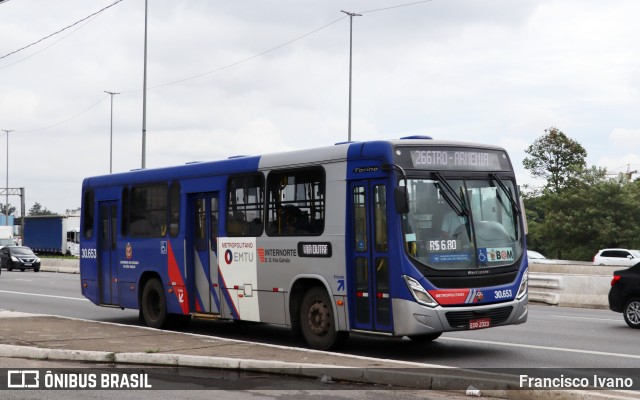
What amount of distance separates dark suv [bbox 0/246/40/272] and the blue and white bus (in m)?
36.2

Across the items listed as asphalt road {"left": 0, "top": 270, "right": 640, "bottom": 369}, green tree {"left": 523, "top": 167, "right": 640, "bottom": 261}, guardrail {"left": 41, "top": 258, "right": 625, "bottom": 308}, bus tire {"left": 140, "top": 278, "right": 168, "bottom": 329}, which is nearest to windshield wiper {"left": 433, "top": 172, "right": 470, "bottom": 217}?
asphalt road {"left": 0, "top": 270, "right": 640, "bottom": 369}

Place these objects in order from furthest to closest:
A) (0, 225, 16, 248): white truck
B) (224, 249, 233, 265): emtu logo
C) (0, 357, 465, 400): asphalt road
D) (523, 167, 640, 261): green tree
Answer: (0, 225, 16, 248): white truck < (523, 167, 640, 261): green tree < (224, 249, 233, 265): emtu logo < (0, 357, 465, 400): asphalt road

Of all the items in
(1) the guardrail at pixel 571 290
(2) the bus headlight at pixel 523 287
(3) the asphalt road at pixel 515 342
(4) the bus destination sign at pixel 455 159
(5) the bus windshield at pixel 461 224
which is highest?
(4) the bus destination sign at pixel 455 159

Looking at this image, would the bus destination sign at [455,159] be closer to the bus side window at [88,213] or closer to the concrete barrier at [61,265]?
the bus side window at [88,213]

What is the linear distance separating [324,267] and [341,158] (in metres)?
1.59

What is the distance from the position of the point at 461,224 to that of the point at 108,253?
874 centimetres

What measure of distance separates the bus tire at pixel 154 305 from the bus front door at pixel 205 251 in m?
0.97

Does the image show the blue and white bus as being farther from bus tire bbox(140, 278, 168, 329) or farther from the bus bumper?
bus tire bbox(140, 278, 168, 329)

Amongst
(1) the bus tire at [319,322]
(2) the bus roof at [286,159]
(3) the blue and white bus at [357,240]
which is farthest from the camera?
(1) the bus tire at [319,322]

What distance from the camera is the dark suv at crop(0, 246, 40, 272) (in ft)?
165

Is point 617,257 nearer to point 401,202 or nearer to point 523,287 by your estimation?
point 523,287

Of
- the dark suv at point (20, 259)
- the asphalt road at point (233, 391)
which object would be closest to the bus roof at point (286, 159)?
the asphalt road at point (233, 391)

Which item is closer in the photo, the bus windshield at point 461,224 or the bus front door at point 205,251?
the bus windshield at point 461,224

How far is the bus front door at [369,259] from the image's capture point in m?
12.3
